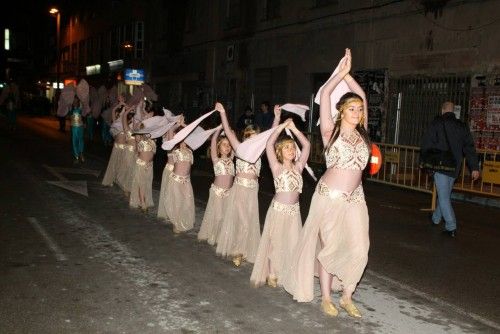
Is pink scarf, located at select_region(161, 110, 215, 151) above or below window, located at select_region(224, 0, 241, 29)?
below

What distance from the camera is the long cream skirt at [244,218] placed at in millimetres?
6535

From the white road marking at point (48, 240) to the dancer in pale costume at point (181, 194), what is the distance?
1.63 metres

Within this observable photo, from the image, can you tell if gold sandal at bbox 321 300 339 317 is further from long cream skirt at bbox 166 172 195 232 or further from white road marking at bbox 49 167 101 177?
white road marking at bbox 49 167 101 177

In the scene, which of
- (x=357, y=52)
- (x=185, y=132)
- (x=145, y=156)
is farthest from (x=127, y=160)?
(x=357, y=52)

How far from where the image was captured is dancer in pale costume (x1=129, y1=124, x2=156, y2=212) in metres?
9.71

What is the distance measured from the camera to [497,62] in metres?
14.4

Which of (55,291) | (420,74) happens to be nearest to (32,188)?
(55,291)

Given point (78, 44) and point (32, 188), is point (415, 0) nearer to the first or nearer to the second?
point (32, 188)

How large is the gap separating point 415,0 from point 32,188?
37.4 ft

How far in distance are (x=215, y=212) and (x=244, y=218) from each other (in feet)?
2.77

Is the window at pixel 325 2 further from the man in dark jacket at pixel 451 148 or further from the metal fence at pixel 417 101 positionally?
the man in dark jacket at pixel 451 148

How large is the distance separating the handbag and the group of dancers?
11.0 feet

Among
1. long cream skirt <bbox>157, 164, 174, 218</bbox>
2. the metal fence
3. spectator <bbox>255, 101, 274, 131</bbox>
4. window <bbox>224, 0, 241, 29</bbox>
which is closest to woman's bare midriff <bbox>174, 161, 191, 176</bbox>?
long cream skirt <bbox>157, 164, 174, 218</bbox>

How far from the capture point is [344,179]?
4.88m
